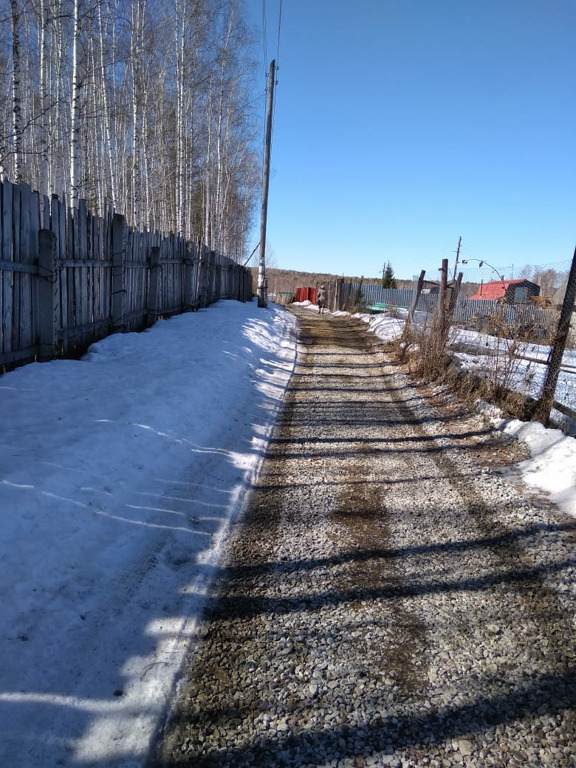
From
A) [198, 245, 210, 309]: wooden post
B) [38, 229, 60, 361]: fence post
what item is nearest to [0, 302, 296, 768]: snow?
[38, 229, 60, 361]: fence post

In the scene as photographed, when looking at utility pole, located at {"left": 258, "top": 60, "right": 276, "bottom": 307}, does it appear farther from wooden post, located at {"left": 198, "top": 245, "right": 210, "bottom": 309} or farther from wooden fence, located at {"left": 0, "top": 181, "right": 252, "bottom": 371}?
wooden fence, located at {"left": 0, "top": 181, "right": 252, "bottom": 371}

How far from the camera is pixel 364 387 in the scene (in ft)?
28.1

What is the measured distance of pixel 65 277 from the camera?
6.70 m

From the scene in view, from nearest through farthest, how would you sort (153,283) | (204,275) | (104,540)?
1. (104,540)
2. (153,283)
3. (204,275)

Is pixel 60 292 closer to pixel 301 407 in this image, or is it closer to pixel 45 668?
pixel 301 407

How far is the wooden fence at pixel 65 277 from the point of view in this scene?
18.1 feet

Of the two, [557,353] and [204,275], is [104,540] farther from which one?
[204,275]

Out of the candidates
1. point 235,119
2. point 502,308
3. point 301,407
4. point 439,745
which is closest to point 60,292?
point 301,407

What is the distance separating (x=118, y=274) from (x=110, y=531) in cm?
Result: 633

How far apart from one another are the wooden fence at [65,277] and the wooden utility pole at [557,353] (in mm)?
6237

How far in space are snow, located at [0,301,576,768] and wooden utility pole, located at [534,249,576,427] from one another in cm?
39

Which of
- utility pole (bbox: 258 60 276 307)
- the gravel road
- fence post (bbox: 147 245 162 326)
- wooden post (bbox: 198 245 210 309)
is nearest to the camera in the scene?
the gravel road

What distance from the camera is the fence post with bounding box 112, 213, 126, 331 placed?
27.2 feet

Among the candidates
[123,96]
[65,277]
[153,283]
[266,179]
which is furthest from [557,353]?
[123,96]
